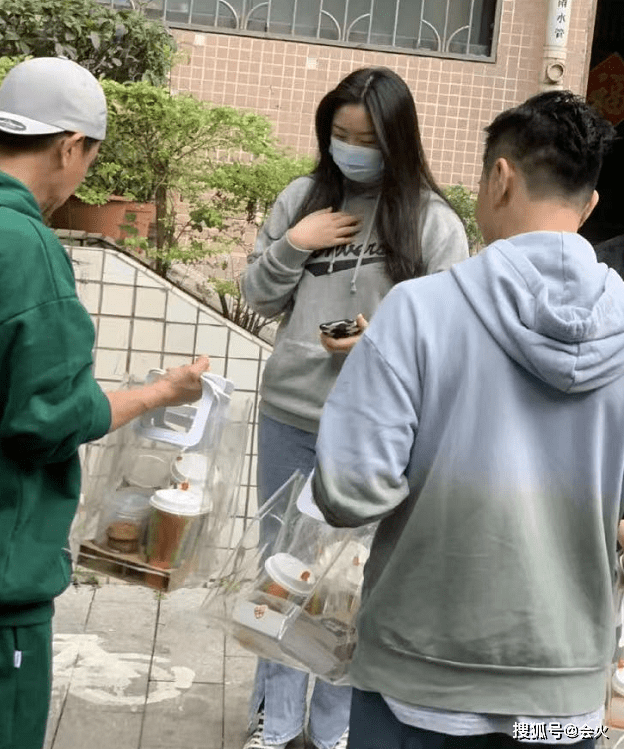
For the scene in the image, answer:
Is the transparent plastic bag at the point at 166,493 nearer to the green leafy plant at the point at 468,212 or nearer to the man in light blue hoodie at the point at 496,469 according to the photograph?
the man in light blue hoodie at the point at 496,469

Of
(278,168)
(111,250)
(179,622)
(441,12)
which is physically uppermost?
(441,12)

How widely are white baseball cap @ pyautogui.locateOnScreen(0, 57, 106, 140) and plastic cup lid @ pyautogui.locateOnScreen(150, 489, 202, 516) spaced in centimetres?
104

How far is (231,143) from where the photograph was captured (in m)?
6.26

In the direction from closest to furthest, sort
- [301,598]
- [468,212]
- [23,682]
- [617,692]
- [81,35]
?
[23,682] → [301,598] → [617,692] → [81,35] → [468,212]

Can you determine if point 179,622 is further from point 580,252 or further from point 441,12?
point 441,12

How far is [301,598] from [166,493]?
0.60m

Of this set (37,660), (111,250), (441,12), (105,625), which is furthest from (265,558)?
(441,12)

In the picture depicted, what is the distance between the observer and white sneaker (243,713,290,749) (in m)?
4.05

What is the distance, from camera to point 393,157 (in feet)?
11.8

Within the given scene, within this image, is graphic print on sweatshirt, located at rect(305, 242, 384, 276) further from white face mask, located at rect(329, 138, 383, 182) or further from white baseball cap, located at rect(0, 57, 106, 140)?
white baseball cap, located at rect(0, 57, 106, 140)

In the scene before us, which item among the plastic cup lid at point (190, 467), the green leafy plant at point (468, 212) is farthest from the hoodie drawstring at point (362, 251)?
the green leafy plant at point (468, 212)

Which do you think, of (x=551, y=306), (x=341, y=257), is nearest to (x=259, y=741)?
(x=341, y=257)

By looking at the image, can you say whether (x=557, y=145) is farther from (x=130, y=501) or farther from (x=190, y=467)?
(x=130, y=501)

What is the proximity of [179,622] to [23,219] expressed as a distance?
10.0ft
